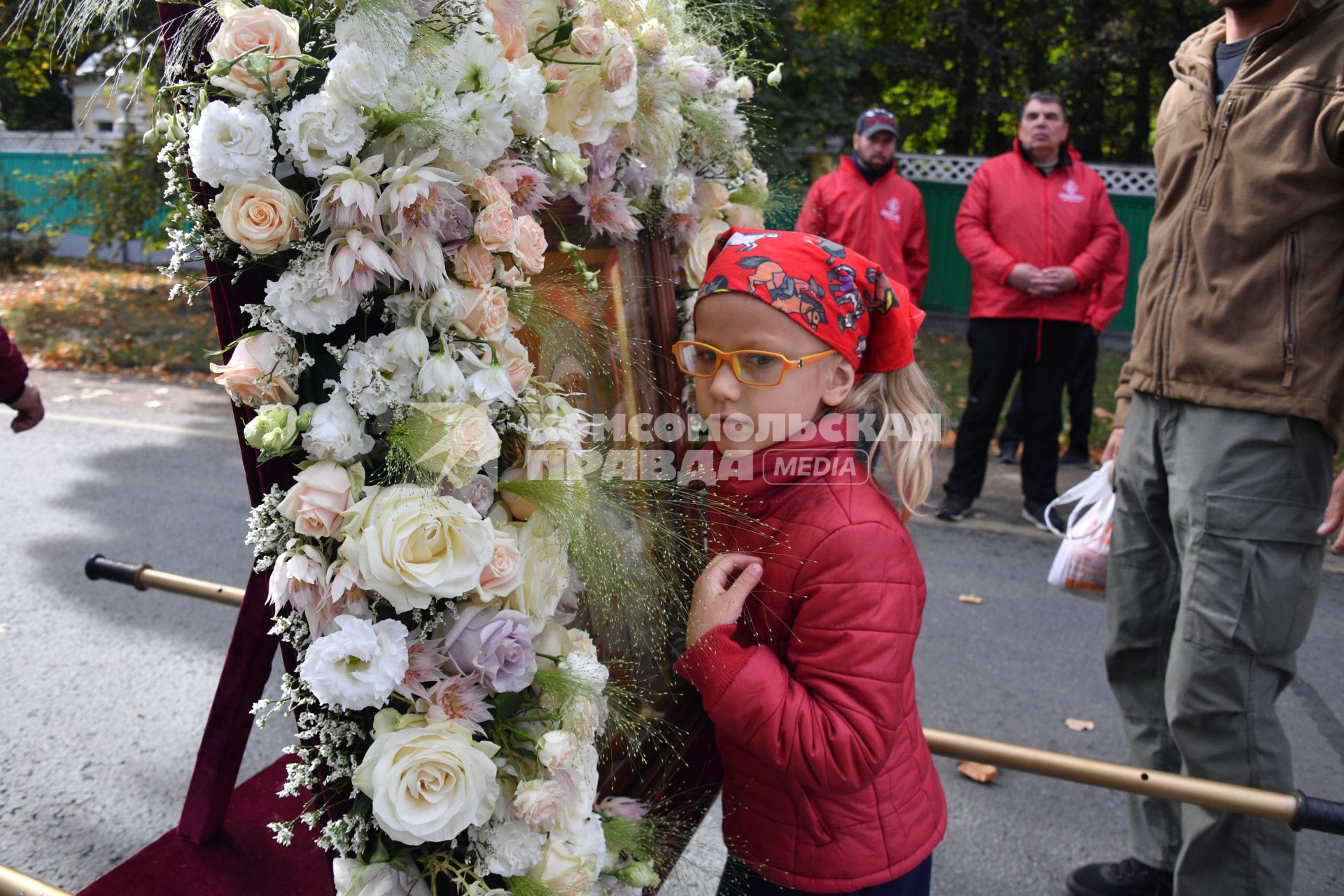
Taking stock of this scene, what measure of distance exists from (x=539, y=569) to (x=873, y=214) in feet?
17.3

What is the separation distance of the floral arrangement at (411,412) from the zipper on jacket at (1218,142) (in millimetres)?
1552

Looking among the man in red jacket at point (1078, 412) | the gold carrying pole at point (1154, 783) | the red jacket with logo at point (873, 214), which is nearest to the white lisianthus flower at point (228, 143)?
the gold carrying pole at point (1154, 783)

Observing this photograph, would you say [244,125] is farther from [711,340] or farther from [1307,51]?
[1307,51]

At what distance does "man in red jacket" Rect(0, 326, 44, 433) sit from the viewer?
2.95m

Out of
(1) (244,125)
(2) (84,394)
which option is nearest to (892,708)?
(1) (244,125)

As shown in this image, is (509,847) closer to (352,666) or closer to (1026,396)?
(352,666)

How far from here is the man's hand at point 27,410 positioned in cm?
310

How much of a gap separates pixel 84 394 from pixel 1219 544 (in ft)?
27.7

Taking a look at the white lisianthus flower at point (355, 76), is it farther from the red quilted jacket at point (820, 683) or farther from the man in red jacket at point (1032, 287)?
the man in red jacket at point (1032, 287)

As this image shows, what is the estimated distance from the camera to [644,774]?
1.68 m

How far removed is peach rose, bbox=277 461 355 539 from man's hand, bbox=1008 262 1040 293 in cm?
511

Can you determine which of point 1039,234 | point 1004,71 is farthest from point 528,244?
point 1004,71

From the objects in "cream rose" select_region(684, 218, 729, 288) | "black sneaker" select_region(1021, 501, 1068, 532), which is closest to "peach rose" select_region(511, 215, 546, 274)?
"cream rose" select_region(684, 218, 729, 288)

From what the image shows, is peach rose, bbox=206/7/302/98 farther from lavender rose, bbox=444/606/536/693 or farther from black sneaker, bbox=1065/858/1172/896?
black sneaker, bbox=1065/858/1172/896
